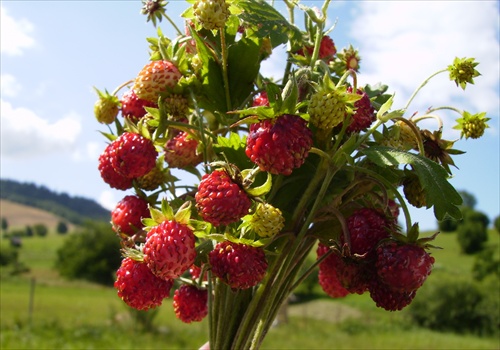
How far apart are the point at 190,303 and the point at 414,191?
35cm

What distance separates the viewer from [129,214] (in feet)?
2.42

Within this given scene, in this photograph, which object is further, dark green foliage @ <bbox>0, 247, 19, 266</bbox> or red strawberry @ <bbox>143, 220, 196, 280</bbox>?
dark green foliage @ <bbox>0, 247, 19, 266</bbox>

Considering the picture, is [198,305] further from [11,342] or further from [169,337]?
[169,337]

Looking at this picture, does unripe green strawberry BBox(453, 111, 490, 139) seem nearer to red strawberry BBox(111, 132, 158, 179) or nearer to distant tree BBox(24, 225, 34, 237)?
red strawberry BBox(111, 132, 158, 179)

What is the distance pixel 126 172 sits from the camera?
672mm

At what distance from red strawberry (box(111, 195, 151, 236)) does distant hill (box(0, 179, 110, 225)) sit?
4402 centimetres

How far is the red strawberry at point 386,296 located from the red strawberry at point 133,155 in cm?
30

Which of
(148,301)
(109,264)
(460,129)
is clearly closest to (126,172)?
(148,301)

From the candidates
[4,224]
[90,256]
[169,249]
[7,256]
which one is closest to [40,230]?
[4,224]

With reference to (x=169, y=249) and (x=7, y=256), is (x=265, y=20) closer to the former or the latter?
(x=169, y=249)

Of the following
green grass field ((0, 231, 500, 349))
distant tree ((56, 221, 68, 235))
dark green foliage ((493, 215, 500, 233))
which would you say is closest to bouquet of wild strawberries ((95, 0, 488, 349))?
green grass field ((0, 231, 500, 349))

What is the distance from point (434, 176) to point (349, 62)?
29 cm

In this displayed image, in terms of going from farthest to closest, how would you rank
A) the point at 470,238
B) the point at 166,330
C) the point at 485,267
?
the point at 470,238
the point at 485,267
the point at 166,330

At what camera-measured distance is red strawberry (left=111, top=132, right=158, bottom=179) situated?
0.67 meters
